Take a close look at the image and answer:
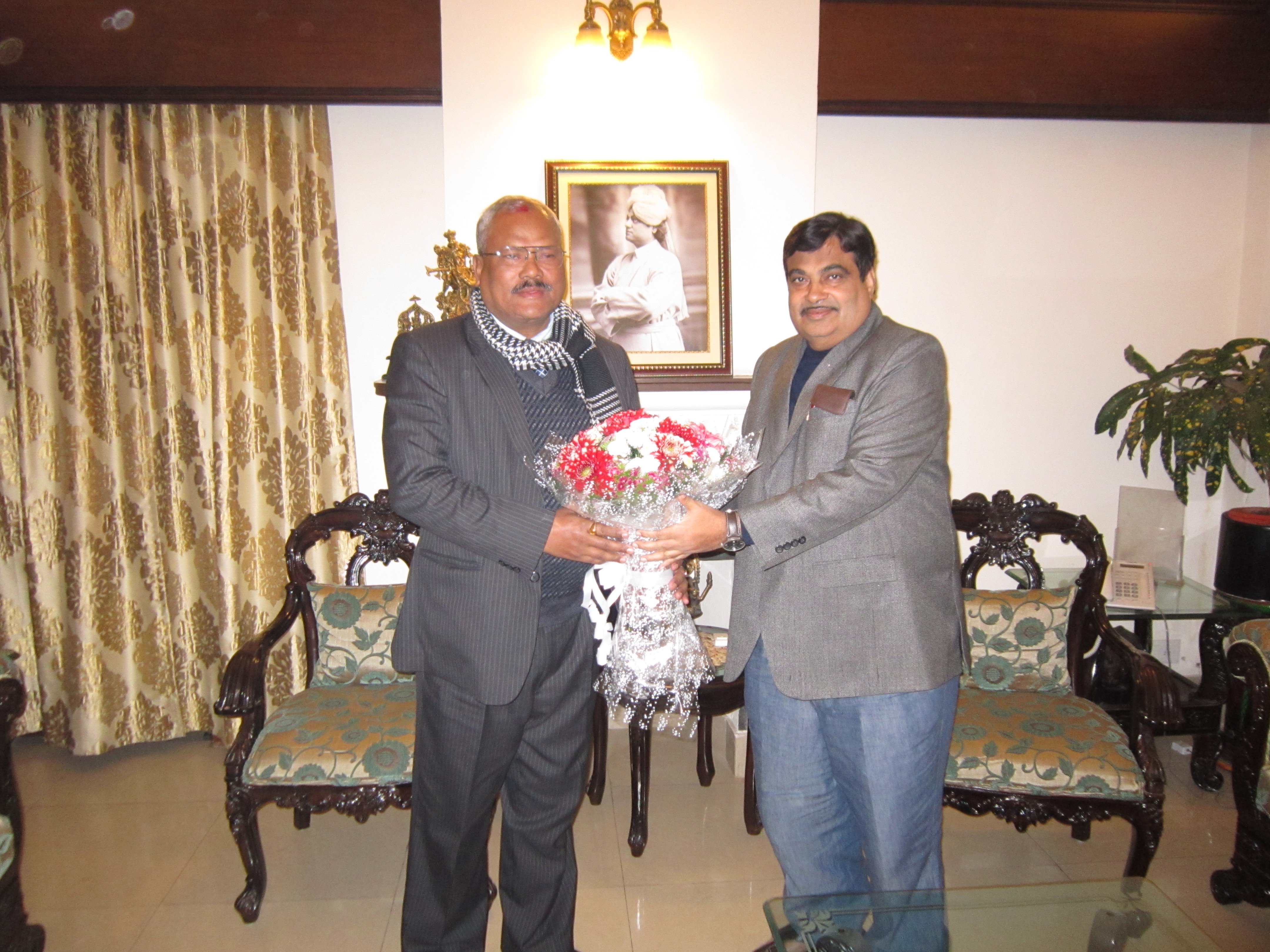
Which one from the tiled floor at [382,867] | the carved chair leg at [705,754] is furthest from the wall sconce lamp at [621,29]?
→ the tiled floor at [382,867]

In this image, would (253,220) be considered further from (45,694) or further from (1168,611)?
(1168,611)

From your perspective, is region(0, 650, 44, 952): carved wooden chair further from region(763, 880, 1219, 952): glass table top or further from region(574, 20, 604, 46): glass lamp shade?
region(574, 20, 604, 46): glass lamp shade

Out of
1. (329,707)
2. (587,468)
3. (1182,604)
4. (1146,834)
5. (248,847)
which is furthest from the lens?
(1182,604)

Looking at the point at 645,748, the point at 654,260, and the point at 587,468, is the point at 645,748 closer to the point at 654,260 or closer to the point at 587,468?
the point at 587,468

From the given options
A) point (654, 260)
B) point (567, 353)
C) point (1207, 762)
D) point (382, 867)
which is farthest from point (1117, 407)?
point (382, 867)

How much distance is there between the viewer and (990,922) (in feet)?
5.65

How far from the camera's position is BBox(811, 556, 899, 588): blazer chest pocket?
1.74 meters

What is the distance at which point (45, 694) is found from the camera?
346cm

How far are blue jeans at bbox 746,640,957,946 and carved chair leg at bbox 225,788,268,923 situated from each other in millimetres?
1517

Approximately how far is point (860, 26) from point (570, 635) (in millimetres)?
2661

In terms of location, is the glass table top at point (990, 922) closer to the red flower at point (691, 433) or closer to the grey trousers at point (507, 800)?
the grey trousers at point (507, 800)

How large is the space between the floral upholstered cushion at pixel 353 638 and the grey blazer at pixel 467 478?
105 cm

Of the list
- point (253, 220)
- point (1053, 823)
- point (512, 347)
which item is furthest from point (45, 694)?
point (1053, 823)

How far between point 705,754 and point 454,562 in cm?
175
